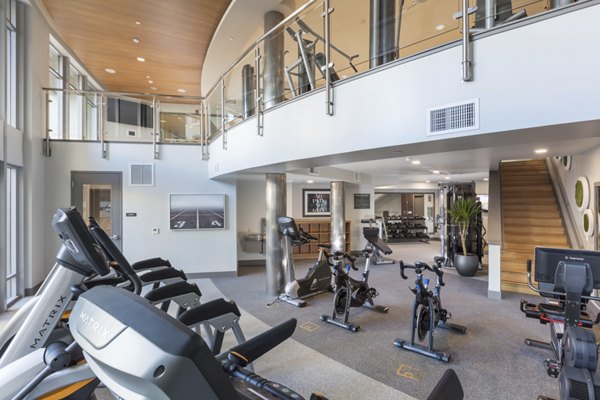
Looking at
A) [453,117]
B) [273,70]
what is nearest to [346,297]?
[453,117]

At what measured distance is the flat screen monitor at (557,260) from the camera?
8.23 ft

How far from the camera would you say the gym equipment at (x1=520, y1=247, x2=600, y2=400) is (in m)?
2.14

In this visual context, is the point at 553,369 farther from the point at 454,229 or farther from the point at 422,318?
the point at 454,229

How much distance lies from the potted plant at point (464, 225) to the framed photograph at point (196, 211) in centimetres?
529

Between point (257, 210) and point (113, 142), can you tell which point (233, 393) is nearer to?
point (113, 142)

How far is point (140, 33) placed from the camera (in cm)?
659

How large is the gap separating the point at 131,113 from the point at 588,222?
8708 mm

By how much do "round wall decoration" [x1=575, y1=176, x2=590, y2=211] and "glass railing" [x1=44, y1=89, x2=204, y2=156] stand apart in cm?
703

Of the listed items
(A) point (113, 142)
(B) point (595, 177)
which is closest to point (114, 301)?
(B) point (595, 177)

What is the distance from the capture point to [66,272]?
6.05ft

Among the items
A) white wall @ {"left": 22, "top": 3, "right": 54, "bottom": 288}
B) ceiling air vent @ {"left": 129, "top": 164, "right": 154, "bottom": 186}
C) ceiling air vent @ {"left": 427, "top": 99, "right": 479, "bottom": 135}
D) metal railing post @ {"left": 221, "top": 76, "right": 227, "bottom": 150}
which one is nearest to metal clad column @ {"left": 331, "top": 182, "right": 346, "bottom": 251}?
metal railing post @ {"left": 221, "top": 76, "right": 227, "bottom": 150}

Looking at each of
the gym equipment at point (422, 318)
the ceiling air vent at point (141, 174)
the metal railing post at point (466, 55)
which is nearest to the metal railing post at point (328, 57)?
the metal railing post at point (466, 55)

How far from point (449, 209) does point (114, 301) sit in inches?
327

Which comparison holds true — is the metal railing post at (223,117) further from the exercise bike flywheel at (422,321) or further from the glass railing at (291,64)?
the exercise bike flywheel at (422,321)
